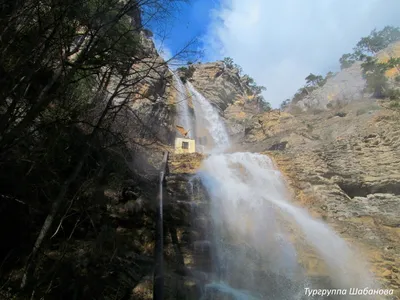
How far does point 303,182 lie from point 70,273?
13.8 meters

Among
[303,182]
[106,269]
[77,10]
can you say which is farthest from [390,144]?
[77,10]

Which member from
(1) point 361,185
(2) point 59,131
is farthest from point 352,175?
(2) point 59,131

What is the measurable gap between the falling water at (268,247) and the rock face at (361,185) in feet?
2.41

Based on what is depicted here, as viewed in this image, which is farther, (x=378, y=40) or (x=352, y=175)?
(x=378, y=40)

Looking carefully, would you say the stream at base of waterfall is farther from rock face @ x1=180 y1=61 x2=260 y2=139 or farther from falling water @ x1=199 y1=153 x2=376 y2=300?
rock face @ x1=180 y1=61 x2=260 y2=139

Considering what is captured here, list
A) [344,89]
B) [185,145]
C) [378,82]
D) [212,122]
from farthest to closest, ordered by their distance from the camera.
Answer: [212,122], [344,89], [378,82], [185,145]

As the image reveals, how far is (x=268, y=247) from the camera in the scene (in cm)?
1064

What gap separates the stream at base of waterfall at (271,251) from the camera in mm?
8359

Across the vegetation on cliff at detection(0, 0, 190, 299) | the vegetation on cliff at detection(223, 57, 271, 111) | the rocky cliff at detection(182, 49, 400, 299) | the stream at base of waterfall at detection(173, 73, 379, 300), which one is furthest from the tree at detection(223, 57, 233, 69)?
the vegetation on cliff at detection(0, 0, 190, 299)

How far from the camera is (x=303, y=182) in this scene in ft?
54.7

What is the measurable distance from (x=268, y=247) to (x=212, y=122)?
28.1 metres

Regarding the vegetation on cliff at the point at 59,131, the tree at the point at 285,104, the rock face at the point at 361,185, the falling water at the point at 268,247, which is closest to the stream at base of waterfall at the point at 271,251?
the falling water at the point at 268,247

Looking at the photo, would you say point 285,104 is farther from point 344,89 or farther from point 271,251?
point 271,251

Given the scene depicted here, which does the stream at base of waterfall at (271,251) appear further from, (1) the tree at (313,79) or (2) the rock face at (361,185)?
(1) the tree at (313,79)
